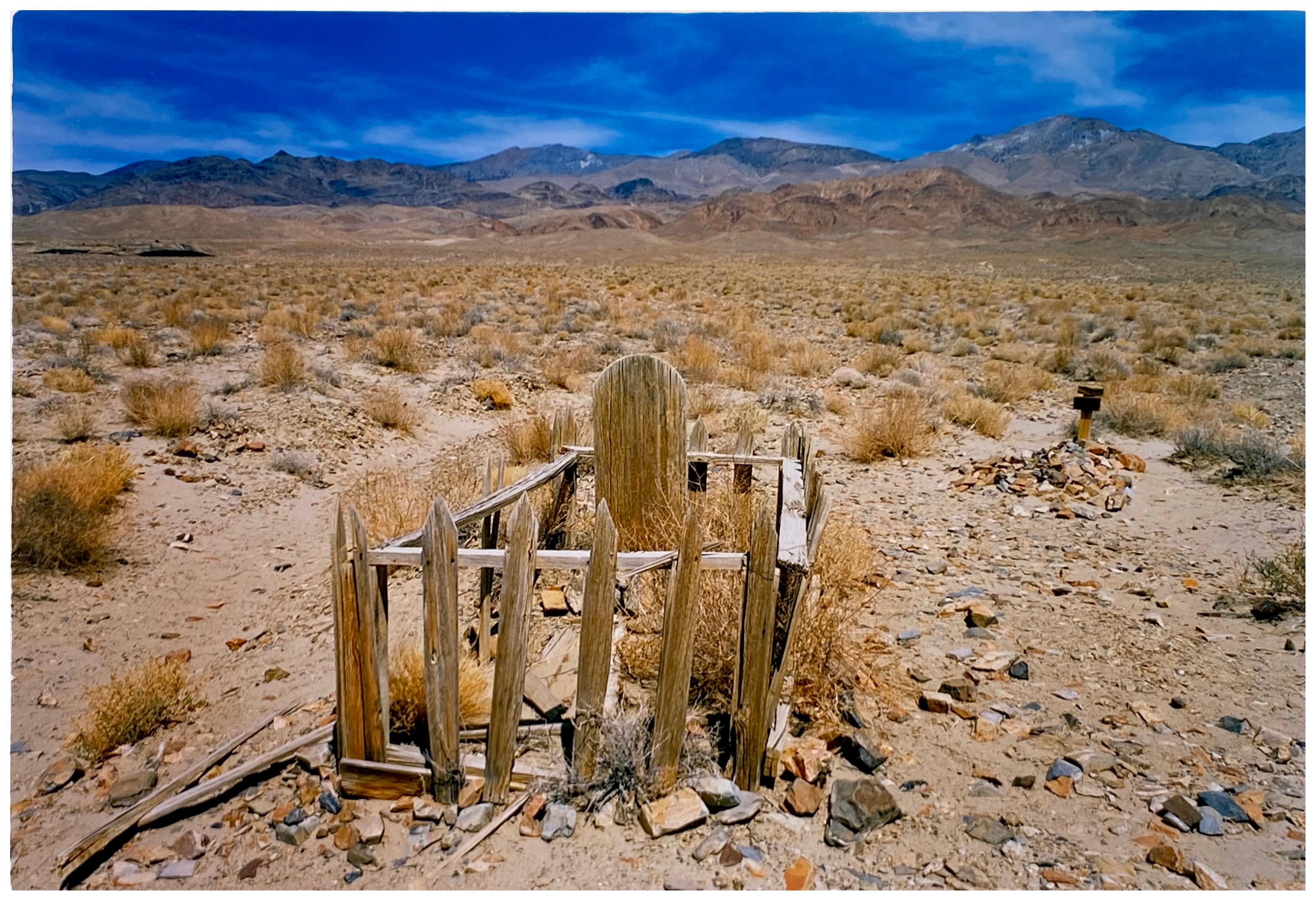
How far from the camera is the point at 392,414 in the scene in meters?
8.12

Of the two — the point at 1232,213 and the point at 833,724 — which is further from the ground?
the point at 1232,213

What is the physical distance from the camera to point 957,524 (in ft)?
18.2

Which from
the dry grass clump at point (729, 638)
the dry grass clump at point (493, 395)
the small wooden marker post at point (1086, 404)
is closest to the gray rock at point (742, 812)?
the dry grass clump at point (729, 638)

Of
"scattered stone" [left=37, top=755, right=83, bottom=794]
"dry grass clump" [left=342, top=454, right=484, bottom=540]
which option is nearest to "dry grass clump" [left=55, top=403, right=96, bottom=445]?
"dry grass clump" [left=342, top=454, right=484, bottom=540]

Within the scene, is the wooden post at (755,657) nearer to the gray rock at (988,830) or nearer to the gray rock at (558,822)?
the gray rock at (558,822)

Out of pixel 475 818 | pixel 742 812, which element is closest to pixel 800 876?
pixel 742 812

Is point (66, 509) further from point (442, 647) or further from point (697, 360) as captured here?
point (697, 360)

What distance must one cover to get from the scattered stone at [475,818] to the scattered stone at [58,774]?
133 cm

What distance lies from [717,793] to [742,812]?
3.9 inches

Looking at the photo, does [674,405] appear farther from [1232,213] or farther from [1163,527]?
[1232,213]

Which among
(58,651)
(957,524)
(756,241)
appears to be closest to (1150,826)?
(957,524)

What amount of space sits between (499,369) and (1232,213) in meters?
104

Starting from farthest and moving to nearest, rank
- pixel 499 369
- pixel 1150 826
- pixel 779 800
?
pixel 499 369 → pixel 779 800 → pixel 1150 826

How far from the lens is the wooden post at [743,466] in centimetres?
452
